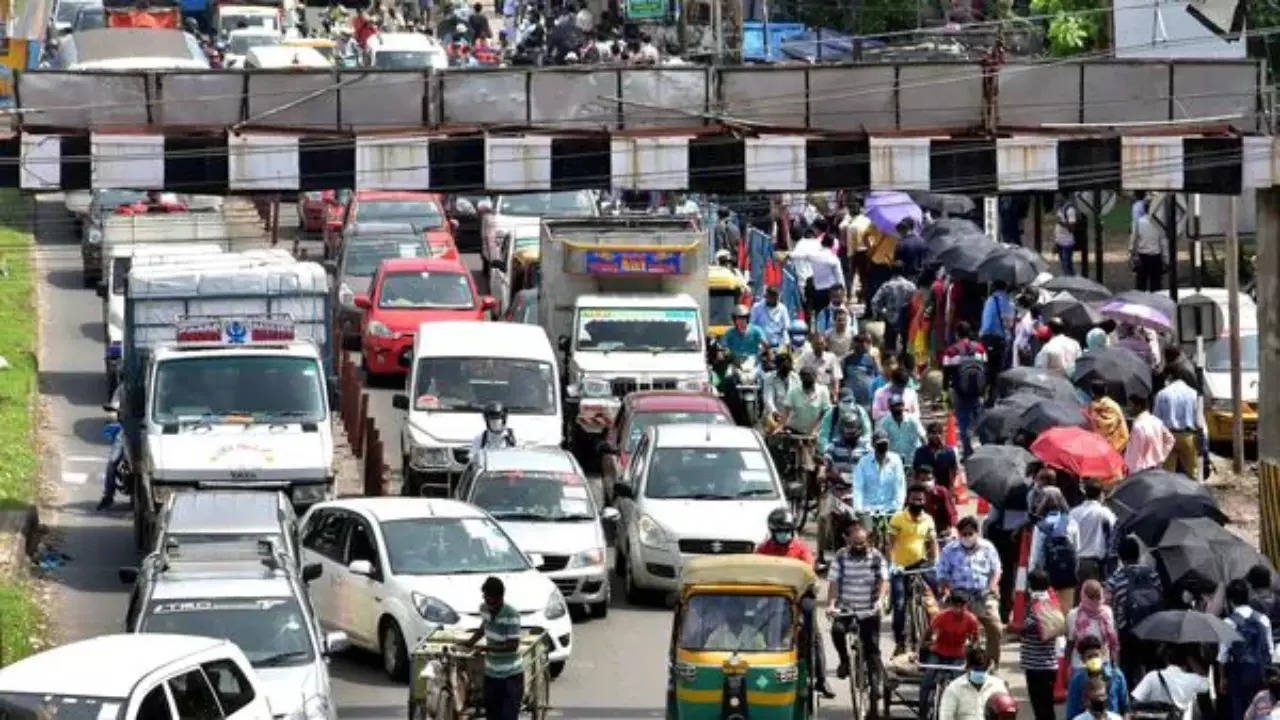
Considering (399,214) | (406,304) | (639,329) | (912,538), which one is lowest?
(912,538)

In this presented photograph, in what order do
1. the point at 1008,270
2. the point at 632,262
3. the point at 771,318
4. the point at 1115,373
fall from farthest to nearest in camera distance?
the point at 771,318, the point at 632,262, the point at 1008,270, the point at 1115,373

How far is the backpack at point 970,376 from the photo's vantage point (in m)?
34.9

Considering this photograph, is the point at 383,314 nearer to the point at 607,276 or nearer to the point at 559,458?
the point at 607,276

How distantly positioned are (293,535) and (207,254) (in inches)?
509

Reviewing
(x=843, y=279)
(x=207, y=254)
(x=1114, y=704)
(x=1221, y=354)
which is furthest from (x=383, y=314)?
(x=1114, y=704)

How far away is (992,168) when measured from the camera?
34094 millimetres

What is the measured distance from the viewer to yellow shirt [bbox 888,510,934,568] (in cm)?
2720

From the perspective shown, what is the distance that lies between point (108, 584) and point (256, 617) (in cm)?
811

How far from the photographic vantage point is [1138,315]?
116ft

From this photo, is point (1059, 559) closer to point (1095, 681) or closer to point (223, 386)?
point (1095, 681)

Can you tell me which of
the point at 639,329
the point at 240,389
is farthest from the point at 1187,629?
the point at 639,329

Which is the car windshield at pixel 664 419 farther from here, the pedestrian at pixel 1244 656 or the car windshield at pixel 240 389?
the pedestrian at pixel 1244 656

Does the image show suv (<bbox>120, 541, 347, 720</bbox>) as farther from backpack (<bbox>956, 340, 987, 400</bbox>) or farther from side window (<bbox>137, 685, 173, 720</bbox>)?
backpack (<bbox>956, 340, 987, 400</bbox>)

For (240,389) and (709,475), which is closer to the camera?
(709,475)
